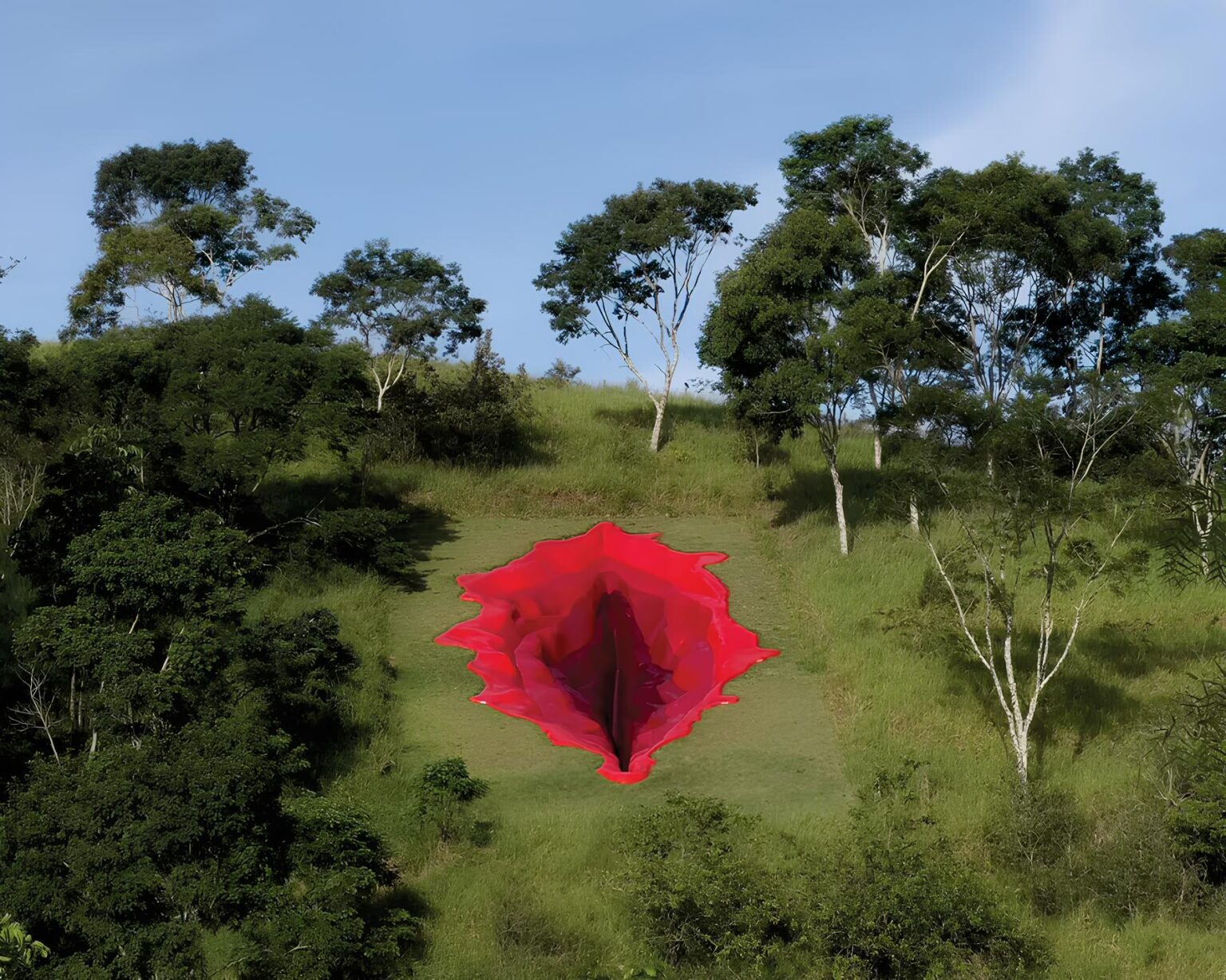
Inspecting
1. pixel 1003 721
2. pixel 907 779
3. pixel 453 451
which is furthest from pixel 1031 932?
pixel 453 451

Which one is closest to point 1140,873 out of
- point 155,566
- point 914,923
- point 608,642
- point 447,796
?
point 914,923

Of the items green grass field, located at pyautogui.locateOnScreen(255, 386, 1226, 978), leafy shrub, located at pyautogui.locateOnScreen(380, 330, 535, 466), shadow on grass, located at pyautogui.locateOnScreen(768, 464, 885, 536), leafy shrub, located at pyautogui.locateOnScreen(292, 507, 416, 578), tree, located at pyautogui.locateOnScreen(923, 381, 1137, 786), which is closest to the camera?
green grass field, located at pyautogui.locateOnScreen(255, 386, 1226, 978)

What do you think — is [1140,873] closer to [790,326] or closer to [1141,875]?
[1141,875]

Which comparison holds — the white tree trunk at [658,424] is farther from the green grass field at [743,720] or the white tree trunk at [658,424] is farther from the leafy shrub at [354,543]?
the leafy shrub at [354,543]

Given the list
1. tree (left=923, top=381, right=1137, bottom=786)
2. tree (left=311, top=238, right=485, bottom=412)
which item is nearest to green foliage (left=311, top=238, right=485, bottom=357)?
tree (left=311, top=238, right=485, bottom=412)

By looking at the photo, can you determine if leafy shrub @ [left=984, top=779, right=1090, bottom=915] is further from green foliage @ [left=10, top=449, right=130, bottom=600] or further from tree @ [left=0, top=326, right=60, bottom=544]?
tree @ [left=0, top=326, right=60, bottom=544]

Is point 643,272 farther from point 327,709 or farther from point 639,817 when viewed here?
point 639,817
